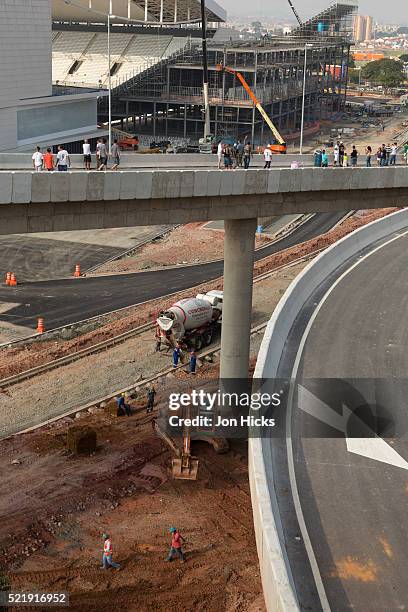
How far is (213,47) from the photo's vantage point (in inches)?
4104

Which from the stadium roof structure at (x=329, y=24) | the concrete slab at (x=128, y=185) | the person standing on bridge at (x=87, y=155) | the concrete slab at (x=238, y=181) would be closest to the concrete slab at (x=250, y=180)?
the concrete slab at (x=238, y=181)

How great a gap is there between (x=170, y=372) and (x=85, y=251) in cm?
2268

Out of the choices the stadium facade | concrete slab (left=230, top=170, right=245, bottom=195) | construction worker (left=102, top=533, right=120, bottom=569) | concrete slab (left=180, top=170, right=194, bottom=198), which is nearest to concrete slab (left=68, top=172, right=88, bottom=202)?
concrete slab (left=180, top=170, right=194, bottom=198)

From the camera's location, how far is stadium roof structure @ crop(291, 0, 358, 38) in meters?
129

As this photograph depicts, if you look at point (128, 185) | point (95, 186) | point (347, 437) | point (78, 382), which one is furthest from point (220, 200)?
point (78, 382)

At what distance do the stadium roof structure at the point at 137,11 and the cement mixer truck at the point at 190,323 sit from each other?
69.9 meters

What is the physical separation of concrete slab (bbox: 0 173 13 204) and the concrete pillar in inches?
339

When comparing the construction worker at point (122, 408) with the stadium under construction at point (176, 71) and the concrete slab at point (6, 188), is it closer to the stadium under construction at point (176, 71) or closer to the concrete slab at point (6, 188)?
the concrete slab at point (6, 188)

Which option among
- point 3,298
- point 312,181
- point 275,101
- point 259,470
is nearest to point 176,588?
point 259,470

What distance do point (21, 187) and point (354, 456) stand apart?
39.1 ft

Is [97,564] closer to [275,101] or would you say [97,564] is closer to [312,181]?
[312,181]

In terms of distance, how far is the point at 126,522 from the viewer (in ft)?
81.1

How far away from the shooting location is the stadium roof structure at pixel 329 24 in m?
129

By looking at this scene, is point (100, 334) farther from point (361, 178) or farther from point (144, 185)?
point (144, 185)
